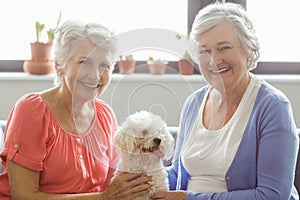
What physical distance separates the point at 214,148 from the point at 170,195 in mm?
222

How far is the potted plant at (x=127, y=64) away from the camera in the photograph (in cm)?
177

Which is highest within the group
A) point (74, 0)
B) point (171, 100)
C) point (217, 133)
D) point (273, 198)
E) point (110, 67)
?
point (74, 0)

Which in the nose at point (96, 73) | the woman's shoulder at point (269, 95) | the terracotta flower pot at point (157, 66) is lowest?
the woman's shoulder at point (269, 95)

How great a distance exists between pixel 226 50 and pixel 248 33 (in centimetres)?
9

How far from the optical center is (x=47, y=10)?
3.34 metres

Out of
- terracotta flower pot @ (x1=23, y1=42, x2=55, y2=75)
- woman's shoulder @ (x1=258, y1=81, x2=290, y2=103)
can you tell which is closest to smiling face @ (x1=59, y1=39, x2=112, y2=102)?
woman's shoulder @ (x1=258, y1=81, x2=290, y2=103)

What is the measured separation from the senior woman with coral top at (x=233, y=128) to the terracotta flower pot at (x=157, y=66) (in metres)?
0.17

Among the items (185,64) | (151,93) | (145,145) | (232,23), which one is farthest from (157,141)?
(232,23)

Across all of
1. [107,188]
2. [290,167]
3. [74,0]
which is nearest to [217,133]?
[290,167]

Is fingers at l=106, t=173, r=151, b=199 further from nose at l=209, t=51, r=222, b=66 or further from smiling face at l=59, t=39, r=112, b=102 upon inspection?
nose at l=209, t=51, r=222, b=66

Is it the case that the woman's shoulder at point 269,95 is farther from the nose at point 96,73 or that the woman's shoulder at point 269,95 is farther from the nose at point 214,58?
the nose at point 96,73

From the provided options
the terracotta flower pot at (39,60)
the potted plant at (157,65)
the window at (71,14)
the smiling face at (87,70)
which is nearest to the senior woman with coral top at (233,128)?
the potted plant at (157,65)

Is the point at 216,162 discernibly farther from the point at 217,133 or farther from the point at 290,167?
the point at 290,167

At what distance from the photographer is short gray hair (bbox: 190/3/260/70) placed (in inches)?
74.6
